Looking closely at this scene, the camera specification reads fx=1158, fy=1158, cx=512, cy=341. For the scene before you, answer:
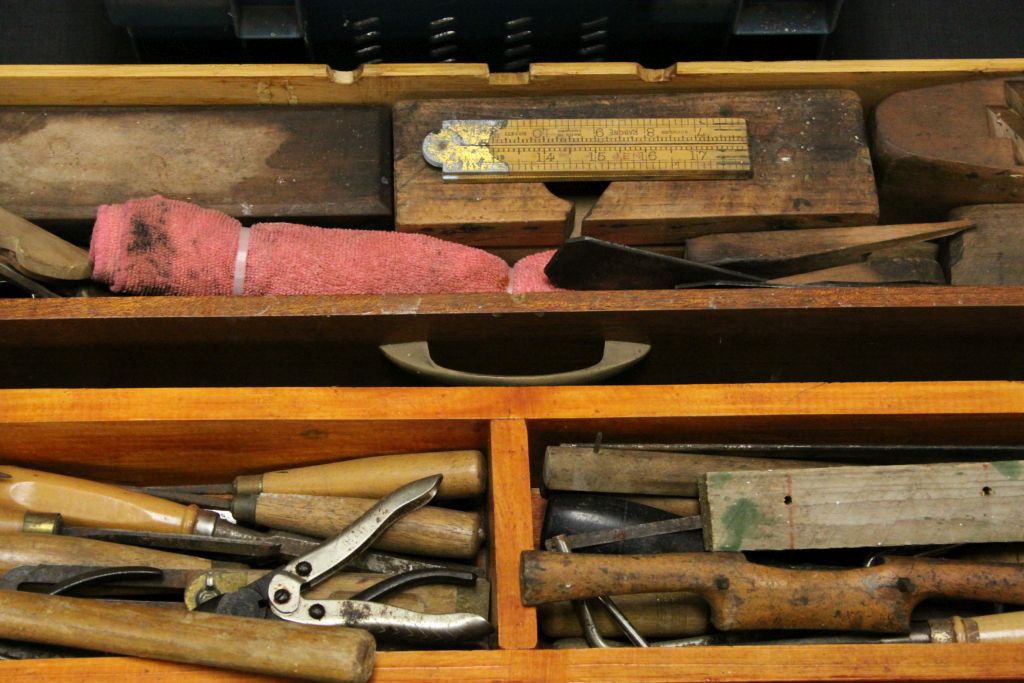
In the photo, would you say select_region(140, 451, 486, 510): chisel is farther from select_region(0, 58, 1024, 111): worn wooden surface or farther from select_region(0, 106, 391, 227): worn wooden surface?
select_region(0, 58, 1024, 111): worn wooden surface

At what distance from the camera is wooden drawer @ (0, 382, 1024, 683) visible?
4.47 ft

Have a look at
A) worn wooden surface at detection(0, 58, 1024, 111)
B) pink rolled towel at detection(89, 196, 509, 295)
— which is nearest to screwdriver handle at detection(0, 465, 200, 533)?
pink rolled towel at detection(89, 196, 509, 295)

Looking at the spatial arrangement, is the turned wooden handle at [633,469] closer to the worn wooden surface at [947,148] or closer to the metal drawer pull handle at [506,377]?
the metal drawer pull handle at [506,377]

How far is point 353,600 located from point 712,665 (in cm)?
44

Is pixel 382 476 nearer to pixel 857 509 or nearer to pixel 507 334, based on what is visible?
pixel 507 334

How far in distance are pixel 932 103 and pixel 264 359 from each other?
115cm

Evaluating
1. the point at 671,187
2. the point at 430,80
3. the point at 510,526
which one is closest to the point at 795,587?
the point at 510,526

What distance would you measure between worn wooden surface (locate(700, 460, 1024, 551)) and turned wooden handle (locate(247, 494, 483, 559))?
0.32m

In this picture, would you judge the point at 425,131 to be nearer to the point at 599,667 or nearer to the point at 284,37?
the point at 284,37

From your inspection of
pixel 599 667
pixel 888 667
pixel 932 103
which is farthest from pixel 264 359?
pixel 932 103

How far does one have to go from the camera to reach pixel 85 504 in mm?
1543

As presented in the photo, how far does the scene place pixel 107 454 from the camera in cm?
158

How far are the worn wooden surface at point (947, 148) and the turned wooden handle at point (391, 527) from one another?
0.92 meters

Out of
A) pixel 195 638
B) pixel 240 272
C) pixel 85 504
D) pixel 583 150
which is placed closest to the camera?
pixel 195 638
